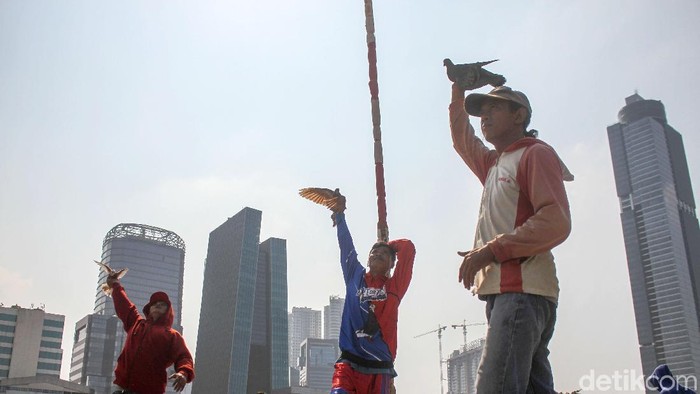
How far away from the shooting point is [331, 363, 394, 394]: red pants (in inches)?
266

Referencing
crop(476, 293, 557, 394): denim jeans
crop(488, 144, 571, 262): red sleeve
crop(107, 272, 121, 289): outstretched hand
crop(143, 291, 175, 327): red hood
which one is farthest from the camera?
crop(107, 272, 121, 289): outstretched hand

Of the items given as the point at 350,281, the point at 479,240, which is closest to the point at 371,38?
the point at 350,281

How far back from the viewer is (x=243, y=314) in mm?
155125

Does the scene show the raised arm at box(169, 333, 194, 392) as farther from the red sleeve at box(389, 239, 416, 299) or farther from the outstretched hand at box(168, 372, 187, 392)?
the red sleeve at box(389, 239, 416, 299)

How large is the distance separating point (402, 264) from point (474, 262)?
3920 millimetres

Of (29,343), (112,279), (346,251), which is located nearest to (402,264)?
(346,251)

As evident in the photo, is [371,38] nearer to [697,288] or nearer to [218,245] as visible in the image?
[218,245]

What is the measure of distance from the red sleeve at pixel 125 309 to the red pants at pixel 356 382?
270 centimetres

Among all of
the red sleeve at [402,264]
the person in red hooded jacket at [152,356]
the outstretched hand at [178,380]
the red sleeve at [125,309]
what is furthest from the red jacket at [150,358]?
the red sleeve at [402,264]

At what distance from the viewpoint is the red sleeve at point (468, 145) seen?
4738 mm

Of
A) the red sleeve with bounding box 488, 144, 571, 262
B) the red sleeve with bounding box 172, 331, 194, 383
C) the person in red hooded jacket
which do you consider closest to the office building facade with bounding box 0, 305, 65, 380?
the person in red hooded jacket

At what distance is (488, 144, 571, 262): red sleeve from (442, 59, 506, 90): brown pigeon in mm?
1031

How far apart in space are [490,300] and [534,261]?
13.8 inches

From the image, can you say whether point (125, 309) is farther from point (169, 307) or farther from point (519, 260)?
point (519, 260)
